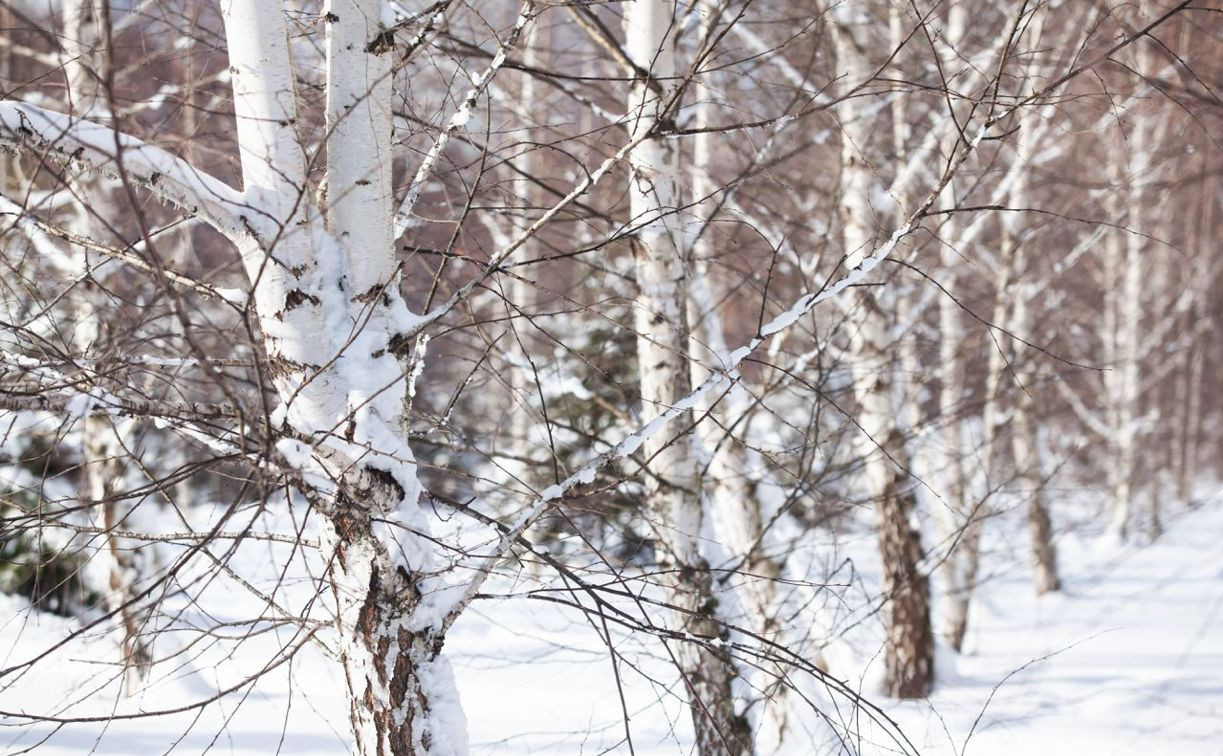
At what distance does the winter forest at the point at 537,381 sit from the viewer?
1.85 metres

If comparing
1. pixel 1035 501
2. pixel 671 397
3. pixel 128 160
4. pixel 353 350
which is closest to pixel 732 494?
pixel 671 397

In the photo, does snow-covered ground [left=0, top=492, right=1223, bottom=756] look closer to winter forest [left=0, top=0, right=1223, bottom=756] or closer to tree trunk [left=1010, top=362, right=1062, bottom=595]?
winter forest [left=0, top=0, right=1223, bottom=756]

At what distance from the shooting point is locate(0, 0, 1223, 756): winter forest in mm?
1846

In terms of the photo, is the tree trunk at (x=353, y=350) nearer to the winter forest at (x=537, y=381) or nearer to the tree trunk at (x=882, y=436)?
the winter forest at (x=537, y=381)

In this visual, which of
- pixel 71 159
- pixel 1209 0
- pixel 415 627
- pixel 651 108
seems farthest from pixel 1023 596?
pixel 71 159

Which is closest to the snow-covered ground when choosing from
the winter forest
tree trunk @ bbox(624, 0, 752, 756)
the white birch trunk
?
the winter forest

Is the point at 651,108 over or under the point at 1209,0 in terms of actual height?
under

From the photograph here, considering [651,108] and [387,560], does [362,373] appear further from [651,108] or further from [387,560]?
[651,108]

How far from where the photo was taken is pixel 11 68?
24.0 ft

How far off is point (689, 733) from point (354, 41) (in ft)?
11.6

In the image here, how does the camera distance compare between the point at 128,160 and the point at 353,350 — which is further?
the point at 353,350

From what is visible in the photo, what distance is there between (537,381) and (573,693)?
3193 millimetres

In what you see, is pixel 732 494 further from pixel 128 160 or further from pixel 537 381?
pixel 128 160

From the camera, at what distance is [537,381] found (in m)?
1.93
